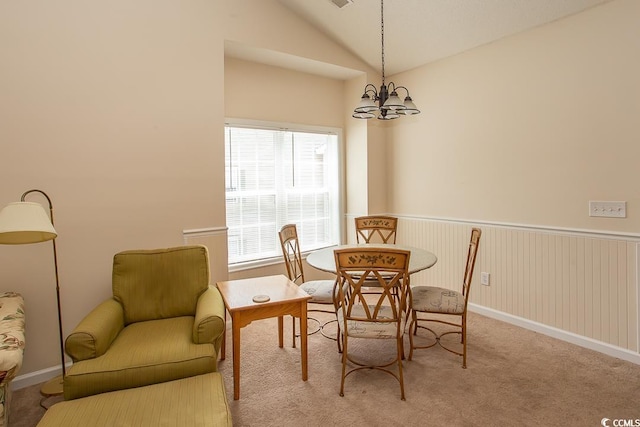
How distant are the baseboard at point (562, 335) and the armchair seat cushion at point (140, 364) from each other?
2810 millimetres

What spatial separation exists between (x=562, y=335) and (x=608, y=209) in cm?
112

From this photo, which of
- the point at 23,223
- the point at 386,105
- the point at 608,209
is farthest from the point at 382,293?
the point at 23,223

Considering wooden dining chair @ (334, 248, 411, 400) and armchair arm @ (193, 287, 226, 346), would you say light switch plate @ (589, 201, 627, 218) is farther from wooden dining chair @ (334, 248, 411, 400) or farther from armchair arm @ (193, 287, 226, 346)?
armchair arm @ (193, 287, 226, 346)

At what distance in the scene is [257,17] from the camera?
3.55 metres

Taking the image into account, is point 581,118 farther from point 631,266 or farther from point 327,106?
point 327,106

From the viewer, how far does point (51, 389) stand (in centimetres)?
246

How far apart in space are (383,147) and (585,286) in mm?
2605

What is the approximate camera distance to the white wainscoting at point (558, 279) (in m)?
2.81

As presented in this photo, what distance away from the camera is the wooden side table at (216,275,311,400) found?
235cm

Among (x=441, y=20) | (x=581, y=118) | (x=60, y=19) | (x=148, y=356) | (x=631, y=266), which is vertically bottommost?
(x=148, y=356)

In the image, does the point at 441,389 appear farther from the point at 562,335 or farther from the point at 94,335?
the point at 94,335

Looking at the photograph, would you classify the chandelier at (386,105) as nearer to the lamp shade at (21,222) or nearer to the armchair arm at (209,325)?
the armchair arm at (209,325)

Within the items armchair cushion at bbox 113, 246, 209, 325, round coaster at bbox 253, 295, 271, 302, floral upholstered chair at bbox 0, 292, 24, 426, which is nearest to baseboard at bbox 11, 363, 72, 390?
floral upholstered chair at bbox 0, 292, 24, 426

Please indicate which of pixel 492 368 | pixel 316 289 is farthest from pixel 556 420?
pixel 316 289
